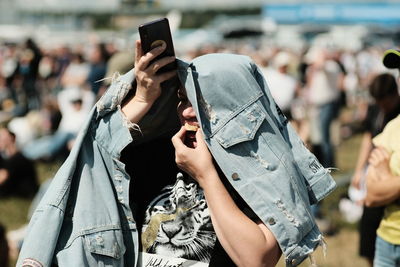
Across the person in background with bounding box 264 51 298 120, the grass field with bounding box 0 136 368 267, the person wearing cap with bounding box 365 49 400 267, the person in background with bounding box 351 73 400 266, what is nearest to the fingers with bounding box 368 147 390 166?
the person wearing cap with bounding box 365 49 400 267

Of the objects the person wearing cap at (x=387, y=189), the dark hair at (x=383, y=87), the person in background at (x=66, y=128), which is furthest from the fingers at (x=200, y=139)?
the person in background at (x=66, y=128)

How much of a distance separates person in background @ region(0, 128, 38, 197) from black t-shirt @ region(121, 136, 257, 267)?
6.68m

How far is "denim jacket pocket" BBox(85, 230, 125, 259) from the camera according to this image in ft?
7.50

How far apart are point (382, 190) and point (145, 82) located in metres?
1.67

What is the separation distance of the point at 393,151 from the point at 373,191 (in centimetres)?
22

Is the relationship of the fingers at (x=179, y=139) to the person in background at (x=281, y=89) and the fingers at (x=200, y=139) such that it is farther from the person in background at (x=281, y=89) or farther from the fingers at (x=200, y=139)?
the person in background at (x=281, y=89)

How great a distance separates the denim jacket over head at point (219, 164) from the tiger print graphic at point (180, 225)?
0.22ft

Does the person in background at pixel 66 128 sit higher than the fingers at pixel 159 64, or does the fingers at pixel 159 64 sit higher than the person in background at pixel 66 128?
the fingers at pixel 159 64

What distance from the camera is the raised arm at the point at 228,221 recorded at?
2.15 meters

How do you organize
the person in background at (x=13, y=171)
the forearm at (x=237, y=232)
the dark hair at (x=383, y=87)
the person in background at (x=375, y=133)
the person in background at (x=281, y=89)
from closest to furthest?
1. the forearm at (x=237, y=232)
2. the person in background at (x=375, y=133)
3. the dark hair at (x=383, y=87)
4. the person in background at (x=13, y=171)
5. the person in background at (x=281, y=89)

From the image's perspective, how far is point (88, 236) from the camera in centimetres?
229

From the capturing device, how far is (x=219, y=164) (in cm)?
223

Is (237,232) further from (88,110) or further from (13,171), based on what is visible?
(88,110)

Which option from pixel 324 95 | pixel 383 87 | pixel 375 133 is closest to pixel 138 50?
pixel 375 133
